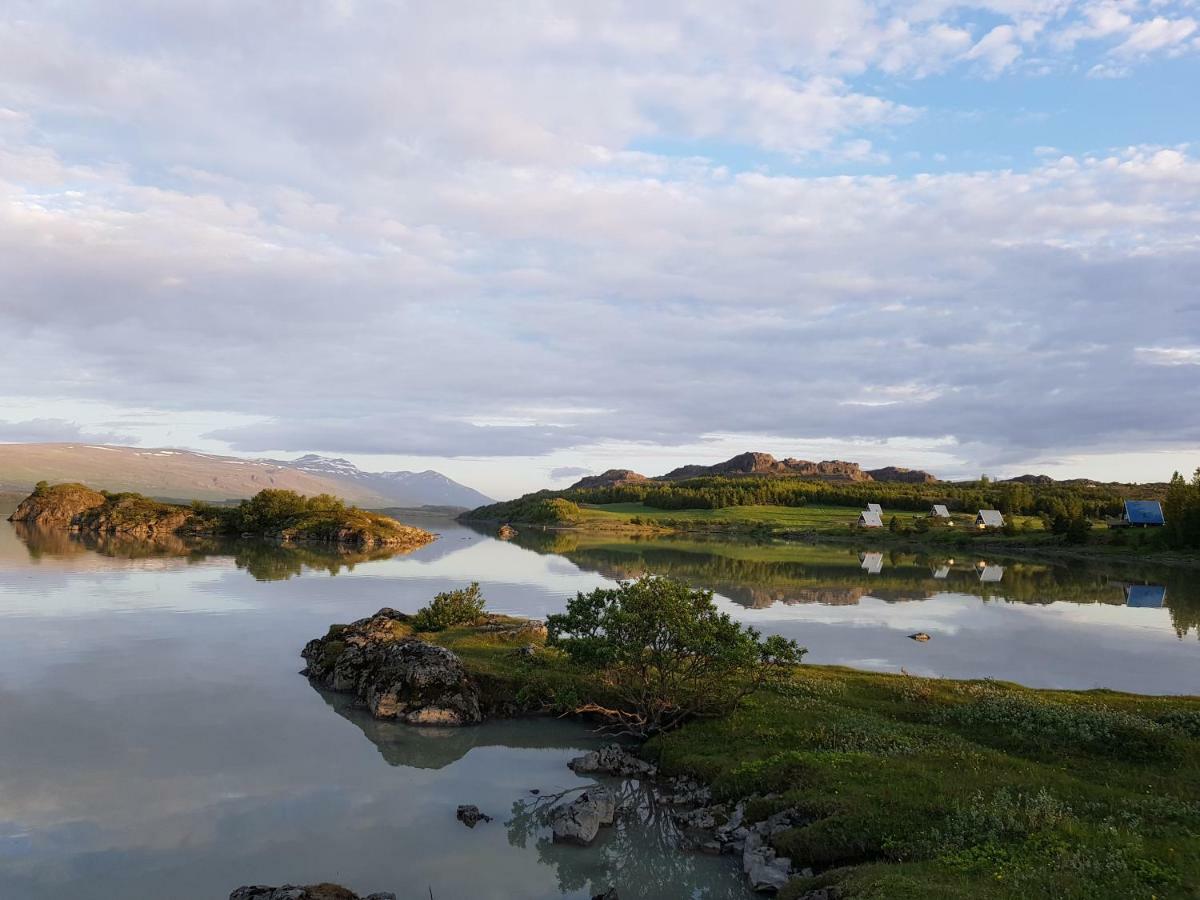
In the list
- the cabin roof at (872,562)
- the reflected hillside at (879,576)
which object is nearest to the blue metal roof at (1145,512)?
the reflected hillside at (879,576)

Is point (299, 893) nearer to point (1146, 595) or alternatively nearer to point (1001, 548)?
point (1146, 595)

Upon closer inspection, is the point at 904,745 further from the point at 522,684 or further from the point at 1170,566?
the point at 1170,566

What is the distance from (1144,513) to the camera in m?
174

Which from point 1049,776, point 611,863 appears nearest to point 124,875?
point 611,863

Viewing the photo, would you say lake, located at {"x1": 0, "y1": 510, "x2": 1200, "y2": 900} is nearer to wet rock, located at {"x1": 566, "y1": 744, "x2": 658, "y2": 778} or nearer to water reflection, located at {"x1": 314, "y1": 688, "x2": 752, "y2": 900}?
water reflection, located at {"x1": 314, "y1": 688, "x2": 752, "y2": 900}

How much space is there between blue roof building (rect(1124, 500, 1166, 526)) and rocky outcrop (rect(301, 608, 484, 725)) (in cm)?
19160

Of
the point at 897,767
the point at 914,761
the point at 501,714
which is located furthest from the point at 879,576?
the point at 897,767

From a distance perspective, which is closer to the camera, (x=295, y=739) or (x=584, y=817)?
(x=584, y=817)

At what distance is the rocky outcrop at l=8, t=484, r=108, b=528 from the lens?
15562cm

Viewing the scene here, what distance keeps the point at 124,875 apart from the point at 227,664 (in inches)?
902

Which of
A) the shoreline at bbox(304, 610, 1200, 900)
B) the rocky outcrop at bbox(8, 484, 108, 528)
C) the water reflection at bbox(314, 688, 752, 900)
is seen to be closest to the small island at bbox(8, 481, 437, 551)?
the rocky outcrop at bbox(8, 484, 108, 528)

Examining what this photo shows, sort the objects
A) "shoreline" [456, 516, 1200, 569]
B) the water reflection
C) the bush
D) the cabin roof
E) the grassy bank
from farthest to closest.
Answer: "shoreline" [456, 516, 1200, 569], the cabin roof, the bush, the water reflection, the grassy bank

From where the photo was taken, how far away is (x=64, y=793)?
865 inches

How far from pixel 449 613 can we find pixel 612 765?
22335 millimetres
